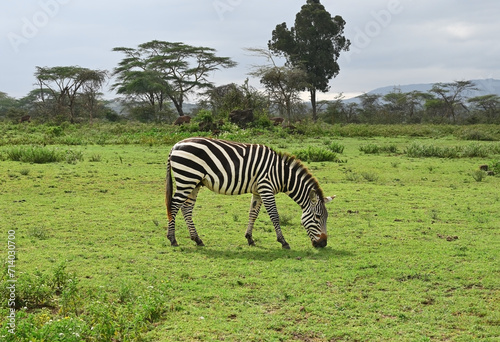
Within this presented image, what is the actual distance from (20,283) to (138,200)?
6024mm

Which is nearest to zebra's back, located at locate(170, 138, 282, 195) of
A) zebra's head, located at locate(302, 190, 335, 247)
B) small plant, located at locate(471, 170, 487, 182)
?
zebra's head, located at locate(302, 190, 335, 247)

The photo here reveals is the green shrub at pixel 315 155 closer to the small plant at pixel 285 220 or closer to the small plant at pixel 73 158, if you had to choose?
the small plant at pixel 73 158

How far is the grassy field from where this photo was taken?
5.04 metres

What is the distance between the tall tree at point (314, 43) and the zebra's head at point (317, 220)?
40039mm

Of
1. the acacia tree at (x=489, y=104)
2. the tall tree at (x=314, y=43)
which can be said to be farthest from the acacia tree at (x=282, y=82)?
the acacia tree at (x=489, y=104)

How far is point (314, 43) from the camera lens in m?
47.7

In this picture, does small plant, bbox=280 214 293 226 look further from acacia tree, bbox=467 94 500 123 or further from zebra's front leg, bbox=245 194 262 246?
acacia tree, bbox=467 94 500 123

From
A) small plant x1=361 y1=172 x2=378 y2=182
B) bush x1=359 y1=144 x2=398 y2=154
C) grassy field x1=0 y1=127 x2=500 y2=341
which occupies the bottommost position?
grassy field x1=0 y1=127 x2=500 y2=341

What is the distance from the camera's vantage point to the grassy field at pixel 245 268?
5.04 metres

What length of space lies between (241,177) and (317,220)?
1.40 m

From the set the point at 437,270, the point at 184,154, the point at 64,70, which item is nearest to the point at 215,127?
the point at 184,154

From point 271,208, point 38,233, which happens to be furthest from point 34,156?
point 271,208

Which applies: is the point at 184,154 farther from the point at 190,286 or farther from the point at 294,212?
the point at 294,212
